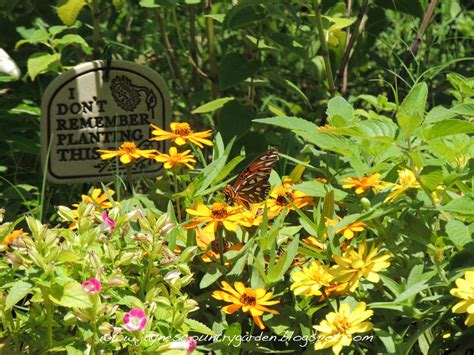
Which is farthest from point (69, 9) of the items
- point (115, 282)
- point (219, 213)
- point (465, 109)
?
point (465, 109)

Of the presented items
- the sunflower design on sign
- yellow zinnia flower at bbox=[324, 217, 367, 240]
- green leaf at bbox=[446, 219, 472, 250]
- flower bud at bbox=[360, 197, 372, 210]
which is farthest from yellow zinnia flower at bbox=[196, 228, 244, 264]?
the sunflower design on sign

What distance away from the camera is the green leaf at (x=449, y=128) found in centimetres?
147

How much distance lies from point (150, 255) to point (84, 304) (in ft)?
0.63

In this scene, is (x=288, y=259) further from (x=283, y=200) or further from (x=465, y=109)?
(x=465, y=109)

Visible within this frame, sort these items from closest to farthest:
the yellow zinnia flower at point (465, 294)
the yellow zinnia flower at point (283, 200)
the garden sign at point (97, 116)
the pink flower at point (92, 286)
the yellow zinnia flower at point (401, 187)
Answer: the yellow zinnia flower at point (465, 294), the pink flower at point (92, 286), the yellow zinnia flower at point (401, 187), the yellow zinnia flower at point (283, 200), the garden sign at point (97, 116)

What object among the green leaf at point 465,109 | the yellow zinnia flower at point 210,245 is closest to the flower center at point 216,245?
the yellow zinnia flower at point 210,245

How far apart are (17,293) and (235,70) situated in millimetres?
1191

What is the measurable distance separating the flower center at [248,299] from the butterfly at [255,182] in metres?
0.33

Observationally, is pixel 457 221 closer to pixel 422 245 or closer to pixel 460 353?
pixel 422 245

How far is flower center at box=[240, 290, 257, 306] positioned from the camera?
5.39 ft

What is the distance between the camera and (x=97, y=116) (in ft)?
8.20

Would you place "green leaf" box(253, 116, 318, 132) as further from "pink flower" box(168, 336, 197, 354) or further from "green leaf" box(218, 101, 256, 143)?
"green leaf" box(218, 101, 256, 143)

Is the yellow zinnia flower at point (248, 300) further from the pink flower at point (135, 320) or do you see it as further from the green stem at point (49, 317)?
the green stem at point (49, 317)

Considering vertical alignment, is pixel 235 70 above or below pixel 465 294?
above
